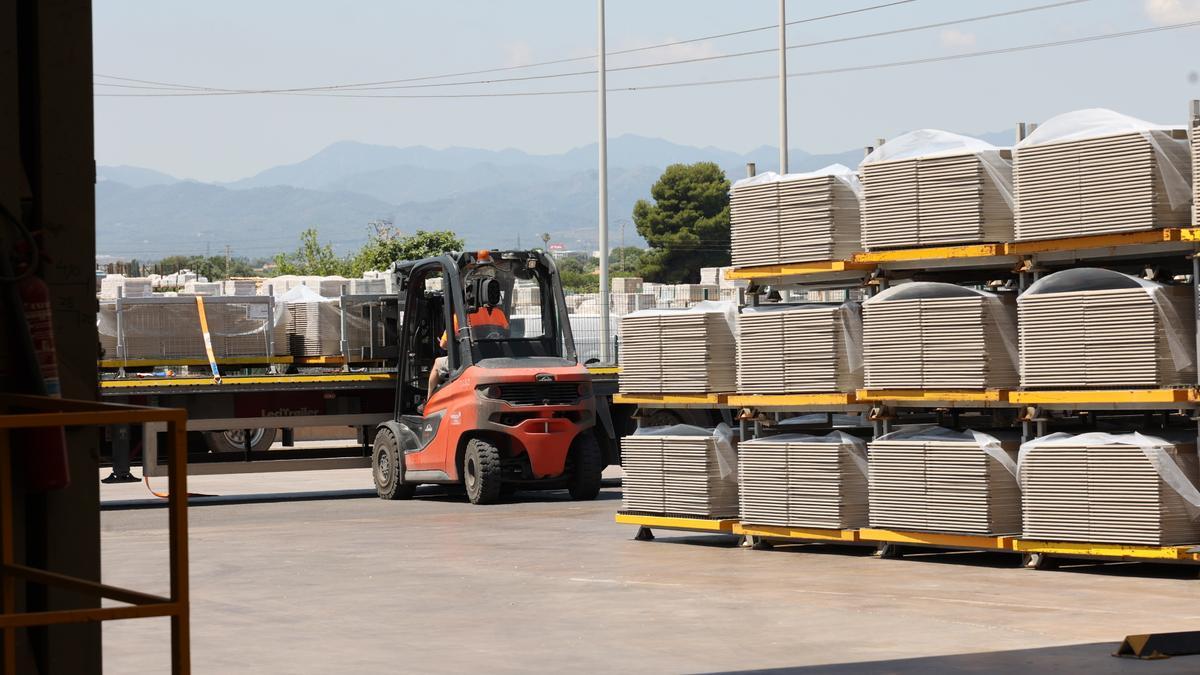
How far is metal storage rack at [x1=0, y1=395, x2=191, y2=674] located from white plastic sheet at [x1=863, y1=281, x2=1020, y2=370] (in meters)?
8.44

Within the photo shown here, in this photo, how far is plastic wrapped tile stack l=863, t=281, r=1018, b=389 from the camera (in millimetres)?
11992

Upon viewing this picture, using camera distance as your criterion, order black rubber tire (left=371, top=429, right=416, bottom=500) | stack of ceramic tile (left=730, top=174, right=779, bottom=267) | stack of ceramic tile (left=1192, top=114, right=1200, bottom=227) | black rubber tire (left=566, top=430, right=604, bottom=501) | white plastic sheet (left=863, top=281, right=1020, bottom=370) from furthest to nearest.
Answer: black rubber tire (left=371, top=429, right=416, bottom=500)
black rubber tire (left=566, top=430, right=604, bottom=501)
stack of ceramic tile (left=730, top=174, right=779, bottom=267)
white plastic sheet (left=863, top=281, right=1020, bottom=370)
stack of ceramic tile (left=1192, top=114, right=1200, bottom=227)

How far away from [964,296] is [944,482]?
1.38m

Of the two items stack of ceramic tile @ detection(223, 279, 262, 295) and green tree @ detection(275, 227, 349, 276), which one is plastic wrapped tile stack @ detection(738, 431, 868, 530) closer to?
stack of ceramic tile @ detection(223, 279, 262, 295)

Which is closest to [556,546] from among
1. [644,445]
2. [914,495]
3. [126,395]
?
[644,445]

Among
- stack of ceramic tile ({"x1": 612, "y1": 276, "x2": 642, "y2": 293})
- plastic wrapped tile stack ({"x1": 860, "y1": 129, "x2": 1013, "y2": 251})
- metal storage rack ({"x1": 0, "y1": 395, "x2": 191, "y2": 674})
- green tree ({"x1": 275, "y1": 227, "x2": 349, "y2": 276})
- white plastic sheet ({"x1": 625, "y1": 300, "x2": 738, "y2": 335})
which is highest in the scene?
green tree ({"x1": 275, "y1": 227, "x2": 349, "y2": 276})

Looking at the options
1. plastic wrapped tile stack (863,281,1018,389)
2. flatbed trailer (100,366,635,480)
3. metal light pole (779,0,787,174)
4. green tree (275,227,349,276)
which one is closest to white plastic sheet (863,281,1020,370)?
plastic wrapped tile stack (863,281,1018,389)

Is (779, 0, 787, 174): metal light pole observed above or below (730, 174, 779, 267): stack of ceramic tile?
above

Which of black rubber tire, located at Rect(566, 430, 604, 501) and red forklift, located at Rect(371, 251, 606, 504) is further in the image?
black rubber tire, located at Rect(566, 430, 604, 501)

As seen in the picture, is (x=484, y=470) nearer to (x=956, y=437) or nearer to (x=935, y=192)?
(x=956, y=437)

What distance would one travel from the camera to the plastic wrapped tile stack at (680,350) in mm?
13977

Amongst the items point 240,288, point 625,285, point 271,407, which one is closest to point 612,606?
point 271,407

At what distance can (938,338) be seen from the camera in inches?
481

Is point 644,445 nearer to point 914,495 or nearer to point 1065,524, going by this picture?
point 914,495
